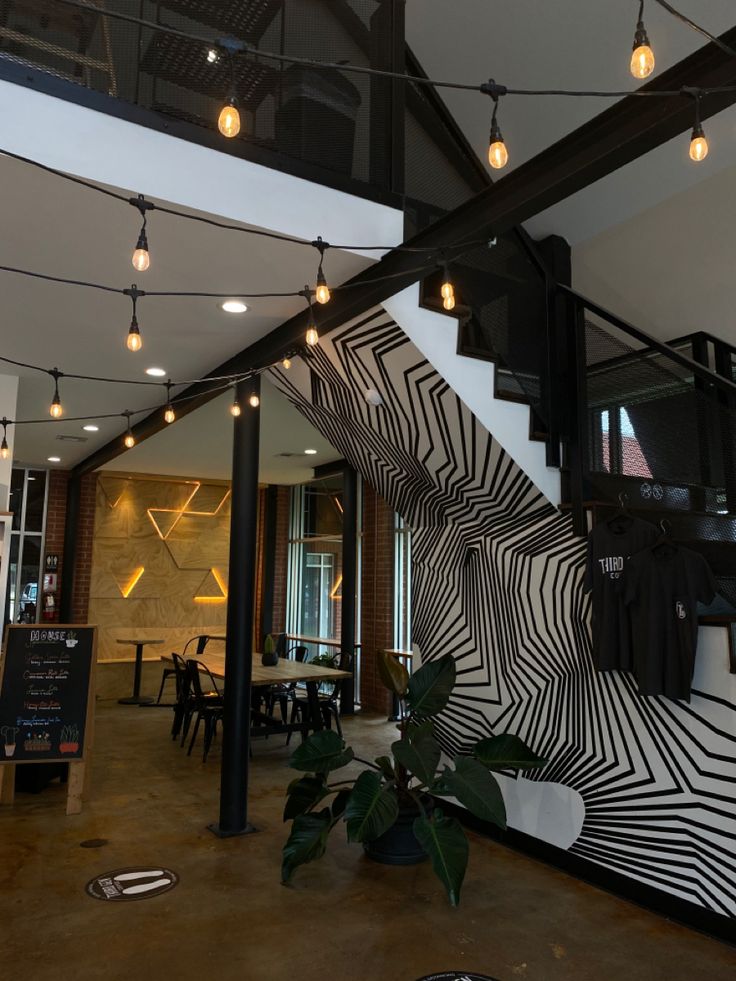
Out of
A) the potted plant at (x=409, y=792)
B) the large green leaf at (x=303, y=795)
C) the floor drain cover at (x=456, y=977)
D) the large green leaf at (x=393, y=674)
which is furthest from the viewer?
the large green leaf at (x=393, y=674)

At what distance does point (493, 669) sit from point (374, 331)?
97.6 inches

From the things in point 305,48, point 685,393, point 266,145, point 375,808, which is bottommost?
point 375,808

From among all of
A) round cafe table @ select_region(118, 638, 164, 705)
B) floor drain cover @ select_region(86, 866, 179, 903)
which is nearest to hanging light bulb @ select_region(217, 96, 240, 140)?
floor drain cover @ select_region(86, 866, 179, 903)

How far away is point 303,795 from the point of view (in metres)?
4.27

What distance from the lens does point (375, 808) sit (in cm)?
393

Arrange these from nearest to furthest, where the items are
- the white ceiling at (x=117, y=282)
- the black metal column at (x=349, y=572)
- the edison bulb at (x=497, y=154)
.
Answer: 1. the edison bulb at (x=497, y=154)
2. the white ceiling at (x=117, y=282)
3. the black metal column at (x=349, y=572)

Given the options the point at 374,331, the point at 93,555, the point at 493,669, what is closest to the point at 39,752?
the point at 493,669

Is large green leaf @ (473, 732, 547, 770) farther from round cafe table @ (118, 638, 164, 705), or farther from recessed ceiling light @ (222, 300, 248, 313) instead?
round cafe table @ (118, 638, 164, 705)

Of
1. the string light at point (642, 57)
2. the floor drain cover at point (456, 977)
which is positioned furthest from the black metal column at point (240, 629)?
the string light at point (642, 57)

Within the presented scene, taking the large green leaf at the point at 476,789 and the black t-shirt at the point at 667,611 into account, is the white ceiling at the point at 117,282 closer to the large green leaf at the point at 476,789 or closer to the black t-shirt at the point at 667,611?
the black t-shirt at the point at 667,611

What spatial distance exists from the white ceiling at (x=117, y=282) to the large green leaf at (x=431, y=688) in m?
2.40

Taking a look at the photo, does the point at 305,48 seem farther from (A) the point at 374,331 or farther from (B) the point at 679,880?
(B) the point at 679,880

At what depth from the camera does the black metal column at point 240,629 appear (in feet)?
16.2

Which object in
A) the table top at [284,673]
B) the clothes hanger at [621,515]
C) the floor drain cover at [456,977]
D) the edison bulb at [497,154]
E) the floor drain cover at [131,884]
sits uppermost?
the edison bulb at [497,154]
